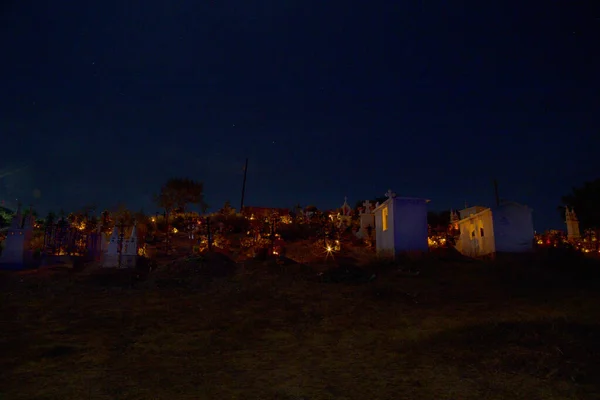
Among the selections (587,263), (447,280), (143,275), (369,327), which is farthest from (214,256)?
(587,263)

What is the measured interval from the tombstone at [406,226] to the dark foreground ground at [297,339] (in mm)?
6333

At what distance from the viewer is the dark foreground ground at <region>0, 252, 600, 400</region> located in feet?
18.9

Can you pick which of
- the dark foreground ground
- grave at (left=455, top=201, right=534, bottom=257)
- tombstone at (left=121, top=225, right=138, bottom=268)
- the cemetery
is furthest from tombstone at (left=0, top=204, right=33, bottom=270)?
grave at (left=455, top=201, right=534, bottom=257)

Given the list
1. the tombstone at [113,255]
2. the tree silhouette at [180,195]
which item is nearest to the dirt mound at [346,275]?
the tombstone at [113,255]

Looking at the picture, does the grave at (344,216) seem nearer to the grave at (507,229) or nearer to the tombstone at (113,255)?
the grave at (507,229)

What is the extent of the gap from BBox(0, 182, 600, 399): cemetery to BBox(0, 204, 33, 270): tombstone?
0.24ft

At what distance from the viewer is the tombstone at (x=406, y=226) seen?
856 inches

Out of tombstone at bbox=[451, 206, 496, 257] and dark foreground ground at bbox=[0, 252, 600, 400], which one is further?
tombstone at bbox=[451, 206, 496, 257]

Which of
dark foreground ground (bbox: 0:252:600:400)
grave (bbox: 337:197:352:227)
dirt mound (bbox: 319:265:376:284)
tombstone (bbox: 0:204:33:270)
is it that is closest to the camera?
dark foreground ground (bbox: 0:252:600:400)

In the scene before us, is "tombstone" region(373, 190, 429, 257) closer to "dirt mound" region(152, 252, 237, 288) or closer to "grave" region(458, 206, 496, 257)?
"grave" region(458, 206, 496, 257)

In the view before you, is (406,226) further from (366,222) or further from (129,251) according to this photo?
(129,251)

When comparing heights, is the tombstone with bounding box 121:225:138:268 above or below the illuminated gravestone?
below

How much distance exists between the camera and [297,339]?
844 centimetres

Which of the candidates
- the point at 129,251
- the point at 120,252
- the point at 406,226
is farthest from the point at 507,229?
the point at 120,252
